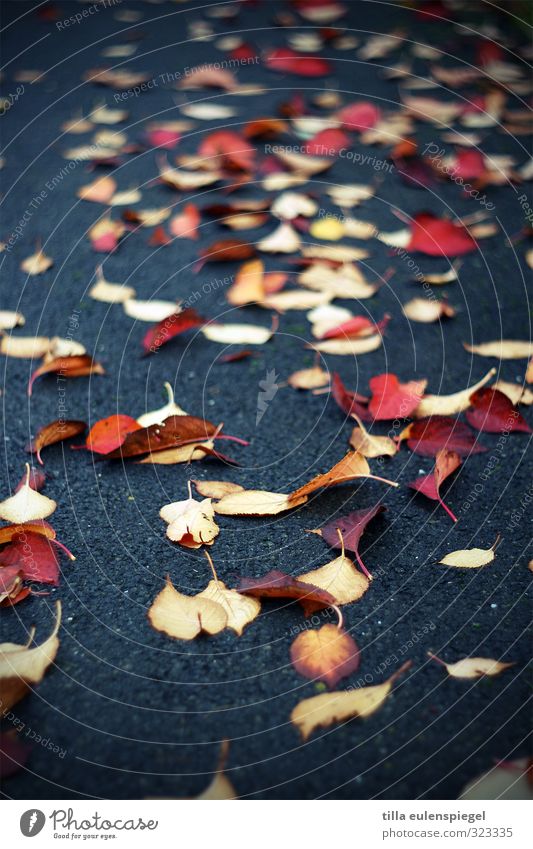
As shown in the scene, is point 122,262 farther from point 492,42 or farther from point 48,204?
point 492,42

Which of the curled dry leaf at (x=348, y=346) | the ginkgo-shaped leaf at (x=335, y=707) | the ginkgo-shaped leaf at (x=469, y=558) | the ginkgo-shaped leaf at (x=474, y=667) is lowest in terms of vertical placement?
the ginkgo-shaped leaf at (x=335, y=707)

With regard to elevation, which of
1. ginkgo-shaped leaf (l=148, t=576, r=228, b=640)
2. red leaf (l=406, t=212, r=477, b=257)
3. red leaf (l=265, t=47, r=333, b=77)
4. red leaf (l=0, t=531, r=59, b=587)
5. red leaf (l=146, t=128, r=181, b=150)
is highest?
red leaf (l=265, t=47, r=333, b=77)

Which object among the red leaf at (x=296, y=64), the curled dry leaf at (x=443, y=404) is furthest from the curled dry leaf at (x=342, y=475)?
the red leaf at (x=296, y=64)

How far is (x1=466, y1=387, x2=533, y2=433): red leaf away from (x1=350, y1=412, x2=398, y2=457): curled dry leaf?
0.12m

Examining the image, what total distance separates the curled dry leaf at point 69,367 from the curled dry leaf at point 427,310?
0.50m

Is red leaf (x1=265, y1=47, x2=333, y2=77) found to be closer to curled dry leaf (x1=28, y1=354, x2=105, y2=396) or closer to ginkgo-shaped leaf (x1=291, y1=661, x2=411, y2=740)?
curled dry leaf (x1=28, y1=354, x2=105, y2=396)

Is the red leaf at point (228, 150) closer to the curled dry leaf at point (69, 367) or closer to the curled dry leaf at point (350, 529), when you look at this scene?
the curled dry leaf at point (69, 367)

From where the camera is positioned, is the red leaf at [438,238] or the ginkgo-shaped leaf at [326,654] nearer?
the ginkgo-shaped leaf at [326,654]

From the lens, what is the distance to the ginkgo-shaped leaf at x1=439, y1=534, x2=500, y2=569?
Answer: 2.75ft

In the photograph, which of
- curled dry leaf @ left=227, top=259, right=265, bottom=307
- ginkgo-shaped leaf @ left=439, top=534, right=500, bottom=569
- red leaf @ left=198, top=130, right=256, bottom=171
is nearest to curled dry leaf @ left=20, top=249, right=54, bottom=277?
curled dry leaf @ left=227, top=259, right=265, bottom=307

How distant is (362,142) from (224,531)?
1189 mm

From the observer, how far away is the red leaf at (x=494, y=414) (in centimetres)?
102

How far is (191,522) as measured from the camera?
0.88 meters

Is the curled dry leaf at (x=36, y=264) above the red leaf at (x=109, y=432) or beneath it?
above
